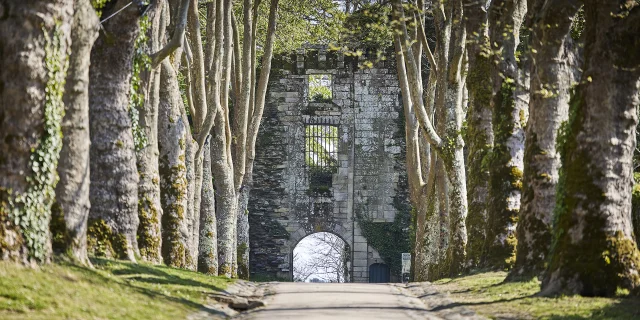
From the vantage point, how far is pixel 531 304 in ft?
37.2

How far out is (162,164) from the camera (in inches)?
707

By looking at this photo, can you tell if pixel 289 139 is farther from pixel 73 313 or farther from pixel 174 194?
pixel 73 313

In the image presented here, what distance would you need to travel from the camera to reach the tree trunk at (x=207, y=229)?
2216 cm

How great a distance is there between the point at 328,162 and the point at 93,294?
90.3ft

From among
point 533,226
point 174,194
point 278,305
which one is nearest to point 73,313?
point 278,305

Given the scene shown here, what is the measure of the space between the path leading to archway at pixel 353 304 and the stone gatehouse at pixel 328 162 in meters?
19.9

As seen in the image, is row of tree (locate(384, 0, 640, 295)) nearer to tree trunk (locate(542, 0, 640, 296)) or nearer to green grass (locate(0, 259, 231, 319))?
tree trunk (locate(542, 0, 640, 296))

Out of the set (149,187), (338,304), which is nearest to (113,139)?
(149,187)

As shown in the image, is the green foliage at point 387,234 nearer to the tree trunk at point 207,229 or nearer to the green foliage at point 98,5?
the tree trunk at point 207,229

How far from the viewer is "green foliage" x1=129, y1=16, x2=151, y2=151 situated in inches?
578

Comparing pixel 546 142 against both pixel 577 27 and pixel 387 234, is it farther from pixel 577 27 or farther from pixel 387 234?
pixel 387 234

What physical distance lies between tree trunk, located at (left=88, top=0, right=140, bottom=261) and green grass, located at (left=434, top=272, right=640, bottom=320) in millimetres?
4385

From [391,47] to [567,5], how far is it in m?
23.5

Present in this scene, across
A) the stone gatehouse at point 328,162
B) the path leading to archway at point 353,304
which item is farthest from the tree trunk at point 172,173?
the stone gatehouse at point 328,162
